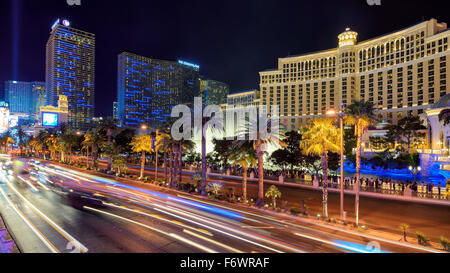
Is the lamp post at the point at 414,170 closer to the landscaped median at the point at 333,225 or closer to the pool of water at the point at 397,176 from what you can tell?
the pool of water at the point at 397,176

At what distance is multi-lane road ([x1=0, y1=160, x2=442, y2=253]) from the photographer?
12.5 metres

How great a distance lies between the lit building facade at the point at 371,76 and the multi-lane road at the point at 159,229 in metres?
82.7

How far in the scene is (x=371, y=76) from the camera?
11188 centimetres

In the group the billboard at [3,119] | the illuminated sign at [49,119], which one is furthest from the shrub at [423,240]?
the billboard at [3,119]

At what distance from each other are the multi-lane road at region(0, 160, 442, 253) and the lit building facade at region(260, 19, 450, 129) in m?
82.7

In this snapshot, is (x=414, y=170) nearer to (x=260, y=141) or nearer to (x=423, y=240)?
(x=260, y=141)

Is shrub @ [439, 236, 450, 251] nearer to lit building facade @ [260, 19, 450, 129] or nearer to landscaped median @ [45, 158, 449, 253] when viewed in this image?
landscaped median @ [45, 158, 449, 253]

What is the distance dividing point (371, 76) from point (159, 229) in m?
125

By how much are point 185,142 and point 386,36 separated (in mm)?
114755

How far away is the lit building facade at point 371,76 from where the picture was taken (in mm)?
91500

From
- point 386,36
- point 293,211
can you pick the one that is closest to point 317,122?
point 293,211

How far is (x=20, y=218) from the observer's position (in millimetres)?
17375
